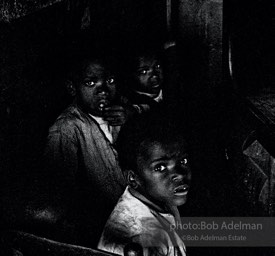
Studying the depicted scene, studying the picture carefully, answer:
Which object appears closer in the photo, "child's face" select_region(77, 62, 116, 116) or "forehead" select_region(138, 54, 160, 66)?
"child's face" select_region(77, 62, 116, 116)

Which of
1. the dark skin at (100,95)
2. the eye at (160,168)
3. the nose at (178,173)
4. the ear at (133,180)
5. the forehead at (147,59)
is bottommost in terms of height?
the ear at (133,180)

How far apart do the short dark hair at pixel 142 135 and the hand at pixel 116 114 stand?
493mm

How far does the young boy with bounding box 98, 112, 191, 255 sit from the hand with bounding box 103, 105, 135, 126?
19.3 inches

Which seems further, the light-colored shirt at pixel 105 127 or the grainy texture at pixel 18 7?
the light-colored shirt at pixel 105 127

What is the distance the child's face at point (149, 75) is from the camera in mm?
3584

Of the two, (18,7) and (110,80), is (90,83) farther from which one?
(18,7)

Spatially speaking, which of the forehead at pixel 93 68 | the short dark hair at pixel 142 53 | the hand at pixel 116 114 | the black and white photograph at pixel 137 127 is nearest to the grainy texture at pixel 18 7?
the black and white photograph at pixel 137 127

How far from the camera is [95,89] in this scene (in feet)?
10.6

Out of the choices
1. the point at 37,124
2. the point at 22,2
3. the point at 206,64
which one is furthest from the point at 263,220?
the point at 22,2

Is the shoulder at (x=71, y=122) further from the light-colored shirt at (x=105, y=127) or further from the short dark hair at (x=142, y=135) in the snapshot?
the short dark hair at (x=142, y=135)

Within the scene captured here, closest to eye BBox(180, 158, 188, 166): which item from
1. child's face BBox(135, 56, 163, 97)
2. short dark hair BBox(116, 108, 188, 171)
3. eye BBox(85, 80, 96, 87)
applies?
short dark hair BBox(116, 108, 188, 171)

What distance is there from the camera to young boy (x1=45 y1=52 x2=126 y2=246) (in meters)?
3.07

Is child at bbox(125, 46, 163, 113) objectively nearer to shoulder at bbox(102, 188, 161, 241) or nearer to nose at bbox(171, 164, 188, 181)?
nose at bbox(171, 164, 188, 181)

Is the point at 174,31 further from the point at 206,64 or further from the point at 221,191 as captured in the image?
the point at 221,191
